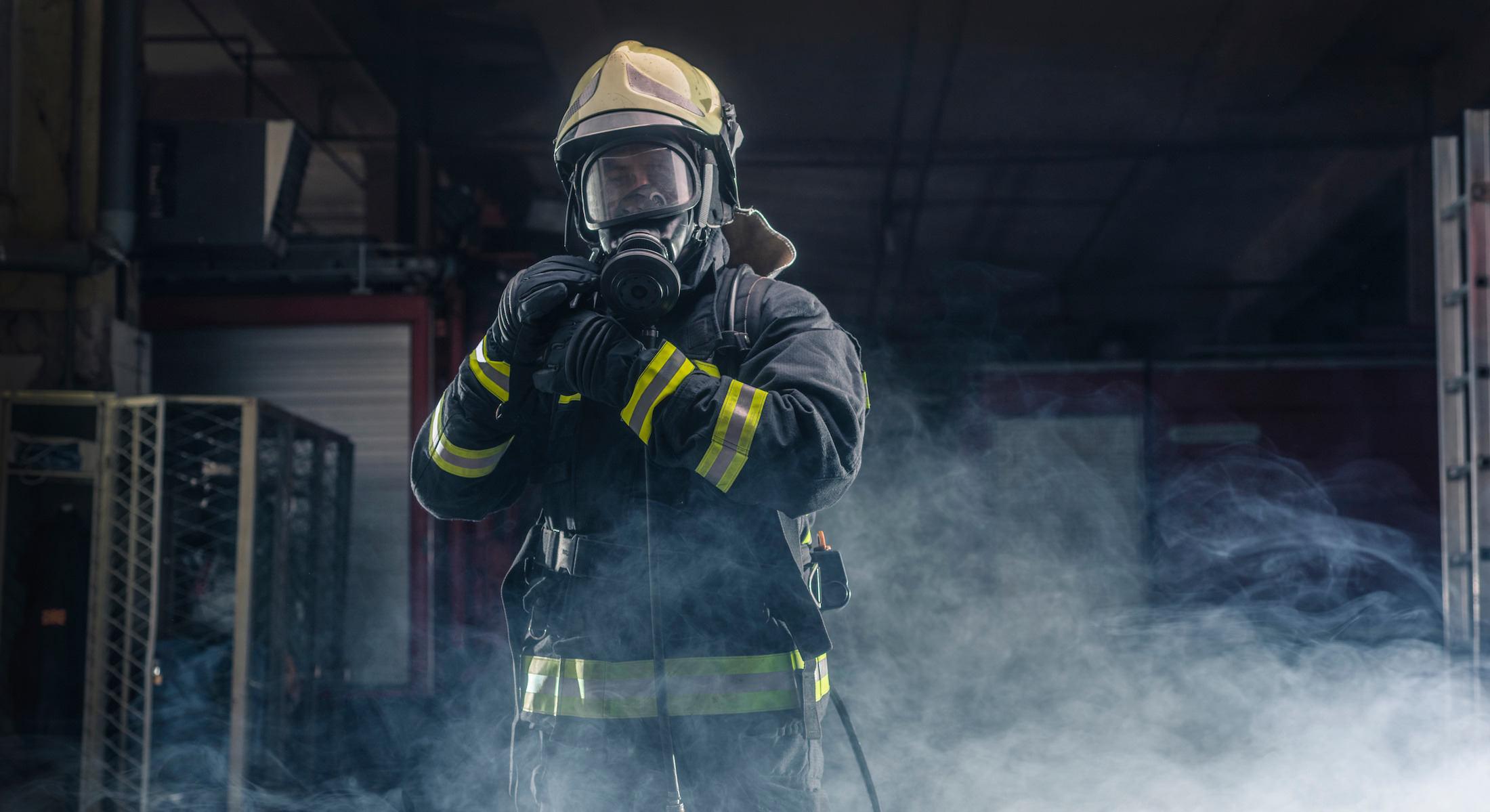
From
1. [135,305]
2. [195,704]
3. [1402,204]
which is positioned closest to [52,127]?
[135,305]

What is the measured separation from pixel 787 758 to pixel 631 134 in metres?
1.21

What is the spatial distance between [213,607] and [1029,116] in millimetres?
6531

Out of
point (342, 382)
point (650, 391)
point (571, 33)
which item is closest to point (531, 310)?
point (650, 391)

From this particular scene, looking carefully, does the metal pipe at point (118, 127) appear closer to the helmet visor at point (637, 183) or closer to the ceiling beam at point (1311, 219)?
the helmet visor at point (637, 183)

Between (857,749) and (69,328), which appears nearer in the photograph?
(857,749)

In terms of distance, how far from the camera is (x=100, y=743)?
4691mm

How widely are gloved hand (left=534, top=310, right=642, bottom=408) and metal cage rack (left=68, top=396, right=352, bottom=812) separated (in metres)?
4.09

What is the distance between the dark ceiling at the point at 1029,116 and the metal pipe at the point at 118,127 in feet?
5.45

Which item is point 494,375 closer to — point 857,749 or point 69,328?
point 857,749

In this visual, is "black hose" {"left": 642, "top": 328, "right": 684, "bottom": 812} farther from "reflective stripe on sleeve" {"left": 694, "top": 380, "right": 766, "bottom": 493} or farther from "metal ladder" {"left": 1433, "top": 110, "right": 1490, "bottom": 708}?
"metal ladder" {"left": 1433, "top": 110, "right": 1490, "bottom": 708}

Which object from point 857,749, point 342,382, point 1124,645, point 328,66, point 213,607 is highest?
point 328,66

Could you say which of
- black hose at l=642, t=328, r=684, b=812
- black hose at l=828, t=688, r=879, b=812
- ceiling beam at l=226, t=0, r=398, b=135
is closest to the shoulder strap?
black hose at l=642, t=328, r=684, b=812

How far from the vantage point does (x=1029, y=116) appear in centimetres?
724

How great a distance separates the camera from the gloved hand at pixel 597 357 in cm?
162
